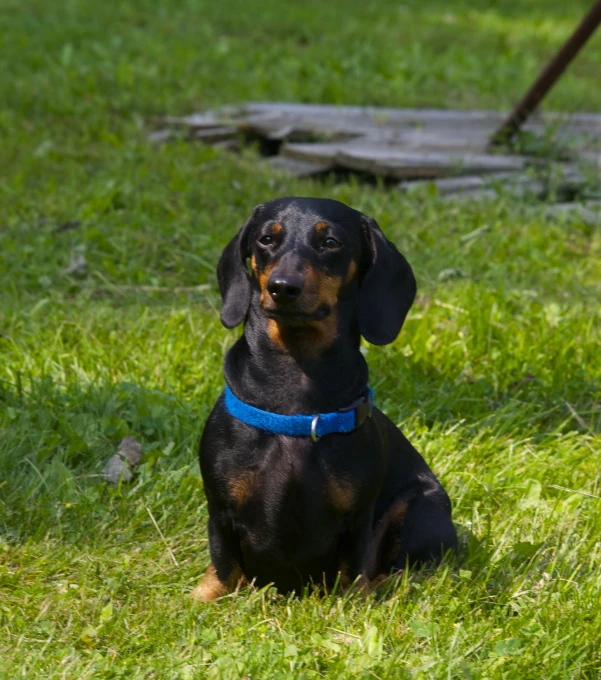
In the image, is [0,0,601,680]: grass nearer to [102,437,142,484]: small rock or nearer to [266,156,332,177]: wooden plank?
[102,437,142,484]: small rock

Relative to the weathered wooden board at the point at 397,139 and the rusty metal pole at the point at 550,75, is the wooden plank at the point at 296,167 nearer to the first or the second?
the weathered wooden board at the point at 397,139

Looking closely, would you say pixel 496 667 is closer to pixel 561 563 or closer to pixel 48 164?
pixel 561 563

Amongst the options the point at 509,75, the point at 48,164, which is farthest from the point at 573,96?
the point at 48,164

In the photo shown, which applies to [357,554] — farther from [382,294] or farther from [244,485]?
[382,294]

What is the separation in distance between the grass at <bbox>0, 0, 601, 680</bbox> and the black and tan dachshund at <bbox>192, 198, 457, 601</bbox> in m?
0.14

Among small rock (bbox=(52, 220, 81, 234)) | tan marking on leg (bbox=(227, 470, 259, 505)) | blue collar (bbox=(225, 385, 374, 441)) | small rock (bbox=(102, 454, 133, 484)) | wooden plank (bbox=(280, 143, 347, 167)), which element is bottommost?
small rock (bbox=(52, 220, 81, 234))

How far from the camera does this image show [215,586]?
9.39ft

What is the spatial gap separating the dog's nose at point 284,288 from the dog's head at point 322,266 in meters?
0.05

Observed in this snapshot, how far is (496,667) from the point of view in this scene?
2.51 metres

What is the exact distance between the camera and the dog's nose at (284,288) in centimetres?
247

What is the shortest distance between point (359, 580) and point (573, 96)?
21.3 feet

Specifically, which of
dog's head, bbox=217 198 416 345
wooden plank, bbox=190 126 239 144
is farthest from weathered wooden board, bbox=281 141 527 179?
dog's head, bbox=217 198 416 345

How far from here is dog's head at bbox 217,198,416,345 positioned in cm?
263

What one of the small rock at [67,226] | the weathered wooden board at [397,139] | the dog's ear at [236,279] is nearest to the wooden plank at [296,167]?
the weathered wooden board at [397,139]
